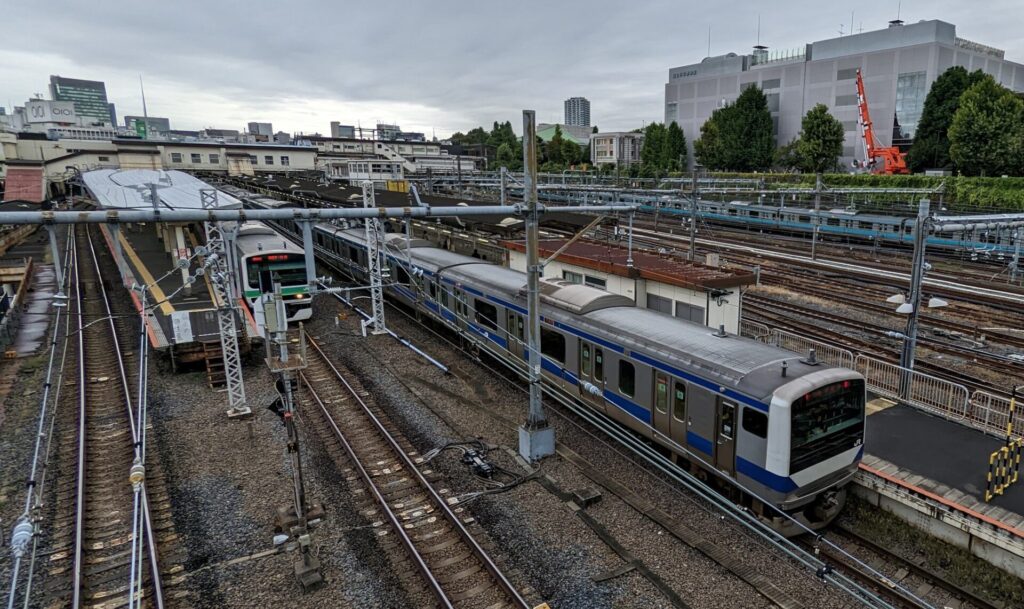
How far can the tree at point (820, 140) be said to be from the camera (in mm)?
59625

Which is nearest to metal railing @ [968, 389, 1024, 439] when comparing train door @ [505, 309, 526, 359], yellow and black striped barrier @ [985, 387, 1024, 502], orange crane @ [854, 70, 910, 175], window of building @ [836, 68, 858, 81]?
yellow and black striped barrier @ [985, 387, 1024, 502]

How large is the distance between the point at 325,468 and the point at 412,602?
4801 mm

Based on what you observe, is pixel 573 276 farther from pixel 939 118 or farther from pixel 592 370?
pixel 939 118

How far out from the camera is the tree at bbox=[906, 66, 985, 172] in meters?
52.9

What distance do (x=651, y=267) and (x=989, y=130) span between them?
146ft

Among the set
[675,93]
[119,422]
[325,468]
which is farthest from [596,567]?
[675,93]

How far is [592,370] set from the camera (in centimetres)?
1352

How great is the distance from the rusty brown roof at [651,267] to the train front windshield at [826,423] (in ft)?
19.4

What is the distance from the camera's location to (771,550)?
9734mm

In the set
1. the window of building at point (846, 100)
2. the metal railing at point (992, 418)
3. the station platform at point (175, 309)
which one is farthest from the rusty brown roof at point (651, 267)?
the window of building at point (846, 100)

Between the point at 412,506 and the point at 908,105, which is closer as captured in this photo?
the point at 412,506

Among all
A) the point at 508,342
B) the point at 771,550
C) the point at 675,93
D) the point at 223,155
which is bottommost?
the point at 771,550

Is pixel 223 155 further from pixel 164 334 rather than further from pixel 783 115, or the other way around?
pixel 783 115

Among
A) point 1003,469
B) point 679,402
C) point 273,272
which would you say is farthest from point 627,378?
point 273,272
